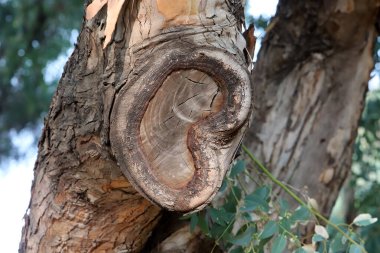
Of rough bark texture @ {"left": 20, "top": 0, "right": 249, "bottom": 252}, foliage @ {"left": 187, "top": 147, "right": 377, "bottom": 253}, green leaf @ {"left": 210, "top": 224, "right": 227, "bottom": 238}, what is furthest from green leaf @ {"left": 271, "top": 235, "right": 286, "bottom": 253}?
rough bark texture @ {"left": 20, "top": 0, "right": 249, "bottom": 252}

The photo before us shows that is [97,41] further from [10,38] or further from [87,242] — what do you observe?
[10,38]

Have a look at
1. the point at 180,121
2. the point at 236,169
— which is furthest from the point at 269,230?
the point at 180,121

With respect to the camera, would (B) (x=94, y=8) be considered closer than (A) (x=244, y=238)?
Yes

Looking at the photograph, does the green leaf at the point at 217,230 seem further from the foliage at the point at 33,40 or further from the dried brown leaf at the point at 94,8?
the foliage at the point at 33,40

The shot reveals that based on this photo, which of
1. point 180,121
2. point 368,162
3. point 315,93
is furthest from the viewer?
point 368,162

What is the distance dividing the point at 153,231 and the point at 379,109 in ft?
6.05

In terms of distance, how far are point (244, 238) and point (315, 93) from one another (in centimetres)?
55

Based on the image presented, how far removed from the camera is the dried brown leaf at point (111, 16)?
83 centimetres

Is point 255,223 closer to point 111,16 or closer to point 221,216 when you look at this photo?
point 221,216

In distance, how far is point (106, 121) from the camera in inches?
32.0

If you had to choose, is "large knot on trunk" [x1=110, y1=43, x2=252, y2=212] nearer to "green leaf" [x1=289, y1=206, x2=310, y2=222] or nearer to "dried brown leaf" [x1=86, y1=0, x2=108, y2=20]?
"dried brown leaf" [x1=86, y1=0, x2=108, y2=20]

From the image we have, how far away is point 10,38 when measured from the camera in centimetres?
363

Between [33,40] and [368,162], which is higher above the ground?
[33,40]

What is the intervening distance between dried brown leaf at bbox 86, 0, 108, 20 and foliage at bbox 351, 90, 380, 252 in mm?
1795
